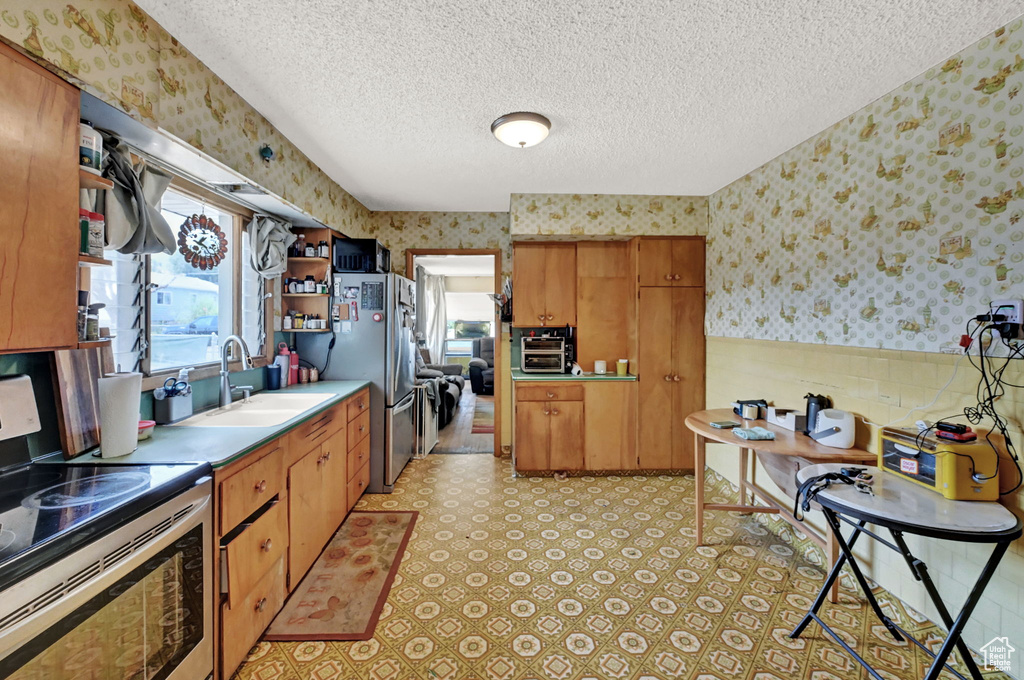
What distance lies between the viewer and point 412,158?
283 cm

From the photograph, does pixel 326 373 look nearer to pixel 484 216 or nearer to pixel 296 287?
pixel 296 287

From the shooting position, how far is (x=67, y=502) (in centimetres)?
115

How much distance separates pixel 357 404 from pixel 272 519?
4.16ft

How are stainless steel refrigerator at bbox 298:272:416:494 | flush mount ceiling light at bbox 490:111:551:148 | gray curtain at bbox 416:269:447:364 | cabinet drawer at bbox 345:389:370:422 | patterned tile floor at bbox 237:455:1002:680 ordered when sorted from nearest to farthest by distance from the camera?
patterned tile floor at bbox 237:455:1002:680
flush mount ceiling light at bbox 490:111:551:148
cabinet drawer at bbox 345:389:370:422
stainless steel refrigerator at bbox 298:272:416:494
gray curtain at bbox 416:269:447:364

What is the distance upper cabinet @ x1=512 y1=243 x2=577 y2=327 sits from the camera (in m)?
3.98

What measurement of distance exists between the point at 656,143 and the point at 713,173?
32.7 inches

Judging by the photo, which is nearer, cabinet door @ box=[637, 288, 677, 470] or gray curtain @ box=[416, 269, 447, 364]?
cabinet door @ box=[637, 288, 677, 470]

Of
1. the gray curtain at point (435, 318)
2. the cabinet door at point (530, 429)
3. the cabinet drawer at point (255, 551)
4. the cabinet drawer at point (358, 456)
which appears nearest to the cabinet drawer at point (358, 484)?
the cabinet drawer at point (358, 456)

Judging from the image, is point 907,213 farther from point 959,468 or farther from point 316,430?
point 316,430

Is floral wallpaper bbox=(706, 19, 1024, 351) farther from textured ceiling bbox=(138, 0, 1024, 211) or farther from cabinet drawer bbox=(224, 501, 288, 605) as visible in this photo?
cabinet drawer bbox=(224, 501, 288, 605)

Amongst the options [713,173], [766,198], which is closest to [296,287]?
[713,173]

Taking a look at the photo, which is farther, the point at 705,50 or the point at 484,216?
the point at 484,216

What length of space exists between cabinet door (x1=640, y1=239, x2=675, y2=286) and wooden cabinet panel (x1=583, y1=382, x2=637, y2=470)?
0.95m

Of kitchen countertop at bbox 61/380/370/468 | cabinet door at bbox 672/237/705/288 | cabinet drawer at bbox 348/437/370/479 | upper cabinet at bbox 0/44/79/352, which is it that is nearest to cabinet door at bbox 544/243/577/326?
cabinet door at bbox 672/237/705/288
